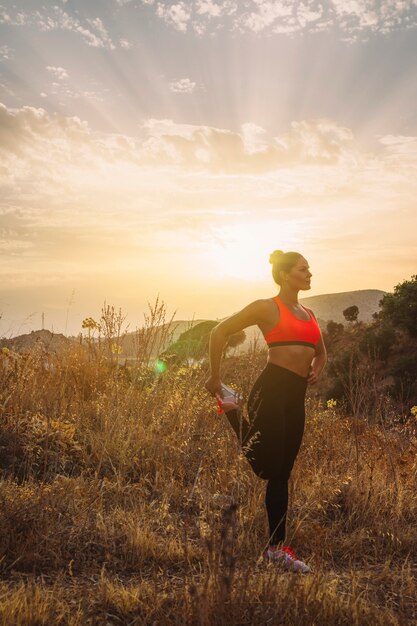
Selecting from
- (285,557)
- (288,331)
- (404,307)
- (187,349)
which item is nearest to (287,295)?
(288,331)

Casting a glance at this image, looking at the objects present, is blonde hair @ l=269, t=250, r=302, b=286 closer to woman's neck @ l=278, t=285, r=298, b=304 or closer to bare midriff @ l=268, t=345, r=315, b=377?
woman's neck @ l=278, t=285, r=298, b=304

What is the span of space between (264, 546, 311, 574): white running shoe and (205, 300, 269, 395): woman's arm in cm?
107

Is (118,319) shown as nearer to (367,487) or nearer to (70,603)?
(367,487)

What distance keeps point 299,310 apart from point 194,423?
2665 mm

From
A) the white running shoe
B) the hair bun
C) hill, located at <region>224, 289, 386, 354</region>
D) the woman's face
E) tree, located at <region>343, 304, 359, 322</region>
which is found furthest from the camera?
hill, located at <region>224, 289, 386, 354</region>

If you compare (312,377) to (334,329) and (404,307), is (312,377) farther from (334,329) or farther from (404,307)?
(334,329)

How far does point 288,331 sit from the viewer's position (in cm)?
399

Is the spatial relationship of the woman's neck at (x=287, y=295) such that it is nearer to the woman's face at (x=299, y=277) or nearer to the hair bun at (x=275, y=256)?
the woman's face at (x=299, y=277)

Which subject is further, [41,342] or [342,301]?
[342,301]

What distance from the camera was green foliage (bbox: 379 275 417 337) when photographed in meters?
27.3

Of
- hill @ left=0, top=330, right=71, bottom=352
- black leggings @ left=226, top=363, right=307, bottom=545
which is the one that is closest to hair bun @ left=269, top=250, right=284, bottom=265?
black leggings @ left=226, top=363, right=307, bottom=545

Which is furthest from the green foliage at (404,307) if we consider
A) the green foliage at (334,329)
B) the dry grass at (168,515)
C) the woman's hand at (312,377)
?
the woman's hand at (312,377)

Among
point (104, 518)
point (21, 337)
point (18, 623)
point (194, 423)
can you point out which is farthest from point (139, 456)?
point (21, 337)

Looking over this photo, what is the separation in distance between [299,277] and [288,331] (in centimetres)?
41
